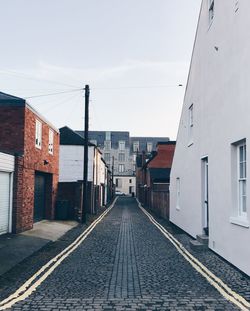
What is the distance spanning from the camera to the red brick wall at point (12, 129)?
16844mm

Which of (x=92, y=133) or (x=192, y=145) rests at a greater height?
(x=92, y=133)

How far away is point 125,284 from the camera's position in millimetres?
8109

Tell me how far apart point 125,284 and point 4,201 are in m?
8.97

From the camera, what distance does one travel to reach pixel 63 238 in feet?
52.0

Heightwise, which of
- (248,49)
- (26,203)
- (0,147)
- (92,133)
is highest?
(92,133)

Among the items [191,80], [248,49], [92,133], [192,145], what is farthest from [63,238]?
[92,133]

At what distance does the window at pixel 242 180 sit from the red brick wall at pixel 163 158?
117 ft

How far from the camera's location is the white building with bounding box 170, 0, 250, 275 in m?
9.43

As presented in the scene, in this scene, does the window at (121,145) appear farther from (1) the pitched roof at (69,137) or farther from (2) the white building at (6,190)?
(2) the white building at (6,190)

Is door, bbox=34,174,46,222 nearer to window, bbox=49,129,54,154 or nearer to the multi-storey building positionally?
window, bbox=49,129,54,154

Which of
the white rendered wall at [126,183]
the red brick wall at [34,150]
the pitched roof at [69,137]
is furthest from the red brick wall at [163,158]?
the white rendered wall at [126,183]

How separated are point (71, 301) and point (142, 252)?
18.8ft

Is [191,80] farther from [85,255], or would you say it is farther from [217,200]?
[85,255]

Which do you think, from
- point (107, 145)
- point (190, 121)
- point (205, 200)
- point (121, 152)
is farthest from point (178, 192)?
point (121, 152)
